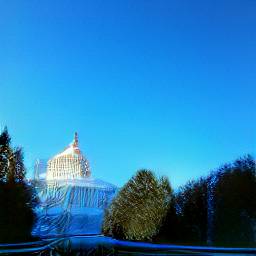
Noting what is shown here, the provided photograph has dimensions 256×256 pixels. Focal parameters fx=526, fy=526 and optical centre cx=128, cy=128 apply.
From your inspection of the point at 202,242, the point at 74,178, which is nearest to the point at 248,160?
the point at 202,242

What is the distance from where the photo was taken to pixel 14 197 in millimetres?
8859

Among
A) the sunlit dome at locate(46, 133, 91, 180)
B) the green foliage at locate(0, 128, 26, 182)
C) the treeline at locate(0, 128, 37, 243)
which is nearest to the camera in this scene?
the treeline at locate(0, 128, 37, 243)

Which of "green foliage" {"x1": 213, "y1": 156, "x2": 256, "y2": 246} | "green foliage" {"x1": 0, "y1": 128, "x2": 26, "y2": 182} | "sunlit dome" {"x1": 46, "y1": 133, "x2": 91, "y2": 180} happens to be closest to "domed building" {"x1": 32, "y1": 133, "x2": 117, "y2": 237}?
"sunlit dome" {"x1": 46, "y1": 133, "x2": 91, "y2": 180}

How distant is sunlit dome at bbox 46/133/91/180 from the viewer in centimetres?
922

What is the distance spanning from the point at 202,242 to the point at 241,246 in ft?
2.30

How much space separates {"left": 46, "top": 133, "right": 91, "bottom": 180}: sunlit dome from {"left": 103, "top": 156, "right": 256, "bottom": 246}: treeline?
84cm

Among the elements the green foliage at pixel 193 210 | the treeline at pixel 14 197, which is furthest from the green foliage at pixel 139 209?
the treeline at pixel 14 197

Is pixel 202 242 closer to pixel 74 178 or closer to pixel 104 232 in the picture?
pixel 104 232

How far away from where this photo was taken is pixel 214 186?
30.7 ft

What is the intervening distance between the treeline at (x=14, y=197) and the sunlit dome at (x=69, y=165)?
49cm

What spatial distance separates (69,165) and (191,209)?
231 cm

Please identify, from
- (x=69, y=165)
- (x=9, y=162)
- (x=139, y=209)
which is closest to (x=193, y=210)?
(x=139, y=209)

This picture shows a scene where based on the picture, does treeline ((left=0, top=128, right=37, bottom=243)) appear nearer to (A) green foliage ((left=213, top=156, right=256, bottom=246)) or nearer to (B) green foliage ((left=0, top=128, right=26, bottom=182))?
(B) green foliage ((left=0, top=128, right=26, bottom=182))

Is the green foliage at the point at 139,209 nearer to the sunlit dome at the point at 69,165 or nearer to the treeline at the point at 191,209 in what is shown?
the treeline at the point at 191,209
